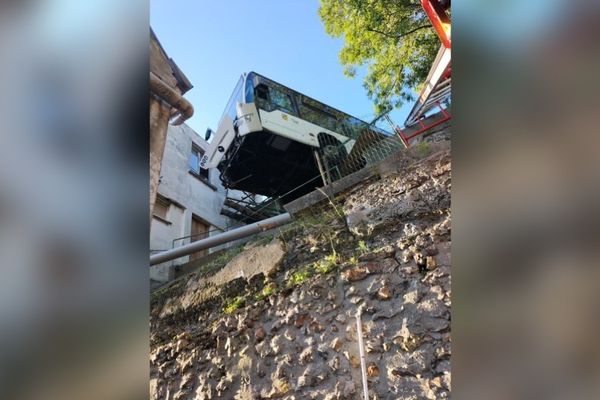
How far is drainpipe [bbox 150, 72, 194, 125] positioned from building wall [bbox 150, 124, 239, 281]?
4.38 metres

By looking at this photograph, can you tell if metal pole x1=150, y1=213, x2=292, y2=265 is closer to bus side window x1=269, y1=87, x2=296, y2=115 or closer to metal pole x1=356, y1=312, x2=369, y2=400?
metal pole x1=356, y1=312, x2=369, y2=400

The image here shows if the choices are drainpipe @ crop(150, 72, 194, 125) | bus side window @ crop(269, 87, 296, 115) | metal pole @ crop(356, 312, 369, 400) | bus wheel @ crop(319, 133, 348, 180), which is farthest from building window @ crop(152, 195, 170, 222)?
metal pole @ crop(356, 312, 369, 400)

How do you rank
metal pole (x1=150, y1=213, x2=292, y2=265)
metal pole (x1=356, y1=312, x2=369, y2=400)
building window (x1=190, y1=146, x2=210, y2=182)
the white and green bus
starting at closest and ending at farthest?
metal pole (x1=356, y1=312, x2=369, y2=400)
metal pole (x1=150, y1=213, x2=292, y2=265)
the white and green bus
building window (x1=190, y1=146, x2=210, y2=182)

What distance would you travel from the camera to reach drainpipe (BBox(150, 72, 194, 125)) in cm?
377

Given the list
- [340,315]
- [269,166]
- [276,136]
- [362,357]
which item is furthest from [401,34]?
[362,357]

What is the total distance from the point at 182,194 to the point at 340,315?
8.04 m

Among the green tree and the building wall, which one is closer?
the green tree

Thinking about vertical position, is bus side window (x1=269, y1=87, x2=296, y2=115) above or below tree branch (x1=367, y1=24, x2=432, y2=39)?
below

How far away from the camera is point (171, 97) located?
12.7ft
